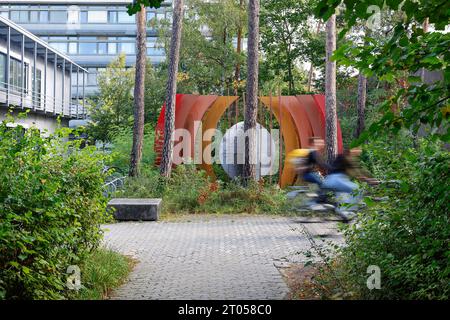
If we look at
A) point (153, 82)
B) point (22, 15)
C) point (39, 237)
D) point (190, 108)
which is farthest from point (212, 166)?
point (22, 15)

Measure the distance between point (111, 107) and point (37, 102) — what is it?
540cm

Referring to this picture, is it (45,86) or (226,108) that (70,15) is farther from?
(226,108)

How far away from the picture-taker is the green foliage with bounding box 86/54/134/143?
30609 millimetres

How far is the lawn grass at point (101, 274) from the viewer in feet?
24.2

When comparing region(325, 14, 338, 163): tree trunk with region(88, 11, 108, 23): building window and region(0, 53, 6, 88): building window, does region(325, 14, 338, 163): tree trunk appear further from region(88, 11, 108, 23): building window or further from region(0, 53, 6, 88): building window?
region(88, 11, 108, 23): building window

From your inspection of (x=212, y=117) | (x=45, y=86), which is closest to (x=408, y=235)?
(x=212, y=117)

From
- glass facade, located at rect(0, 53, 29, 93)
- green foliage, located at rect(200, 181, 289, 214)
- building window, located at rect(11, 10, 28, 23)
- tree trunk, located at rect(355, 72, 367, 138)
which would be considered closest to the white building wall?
glass facade, located at rect(0, 53, 29, 93)

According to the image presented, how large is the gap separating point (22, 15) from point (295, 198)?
154 ft

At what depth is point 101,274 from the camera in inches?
317

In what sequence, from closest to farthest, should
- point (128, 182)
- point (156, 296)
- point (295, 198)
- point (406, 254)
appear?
point (406, 254), point (156, 296), point (295, 198), point (128, 182)

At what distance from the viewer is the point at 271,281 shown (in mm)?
8750

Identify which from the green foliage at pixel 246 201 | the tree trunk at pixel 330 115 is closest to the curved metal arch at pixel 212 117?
the tree trunk at pixel 330 115

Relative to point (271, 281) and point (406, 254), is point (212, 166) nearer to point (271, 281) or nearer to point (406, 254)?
point (271, 281)

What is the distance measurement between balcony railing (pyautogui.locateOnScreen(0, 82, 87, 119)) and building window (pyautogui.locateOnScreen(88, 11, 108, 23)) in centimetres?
900
